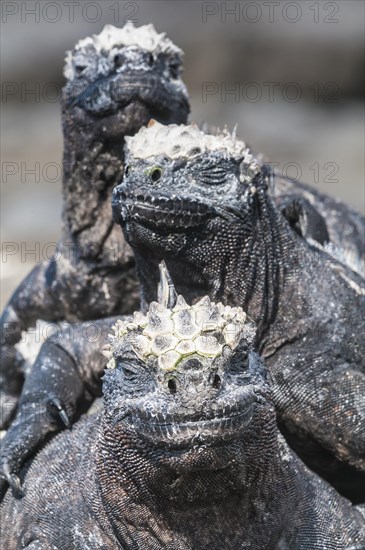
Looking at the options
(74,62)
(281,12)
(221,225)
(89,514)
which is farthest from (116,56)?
(281,12)

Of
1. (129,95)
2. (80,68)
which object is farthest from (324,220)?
(80,68)

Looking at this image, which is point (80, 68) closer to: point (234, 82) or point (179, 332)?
point (179, 332)

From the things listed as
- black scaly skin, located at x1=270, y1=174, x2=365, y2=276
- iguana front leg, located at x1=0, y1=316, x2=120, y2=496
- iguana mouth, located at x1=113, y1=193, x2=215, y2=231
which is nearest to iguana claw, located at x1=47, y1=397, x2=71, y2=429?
A: iguana front leg, located at x1=0, y1=316, x2=120, y2=496

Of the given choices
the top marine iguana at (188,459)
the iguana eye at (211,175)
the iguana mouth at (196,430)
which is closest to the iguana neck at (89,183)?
the iguana eye at (211,175)

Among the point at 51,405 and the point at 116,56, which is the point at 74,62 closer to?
the point at 116,56

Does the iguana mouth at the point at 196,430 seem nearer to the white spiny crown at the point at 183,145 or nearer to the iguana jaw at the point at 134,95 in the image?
the white spiny crown at the point at 183,145

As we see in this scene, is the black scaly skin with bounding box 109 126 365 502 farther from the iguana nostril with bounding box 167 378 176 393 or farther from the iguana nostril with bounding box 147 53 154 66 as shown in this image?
the iguana nostril with bounding box 167 378 176 393
